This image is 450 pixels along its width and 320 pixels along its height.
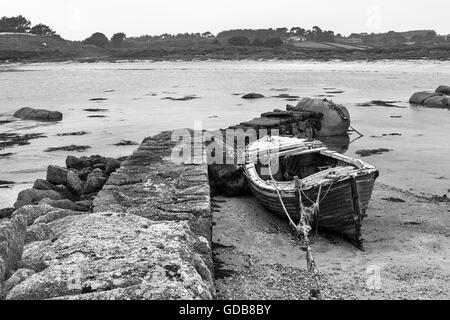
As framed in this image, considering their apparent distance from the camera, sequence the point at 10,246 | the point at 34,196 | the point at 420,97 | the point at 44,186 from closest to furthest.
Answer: the point at 10,246, the point at 34,196, the point at 44,186, the point at 420,97

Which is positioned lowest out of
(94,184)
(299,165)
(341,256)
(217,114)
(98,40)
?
(341,256)

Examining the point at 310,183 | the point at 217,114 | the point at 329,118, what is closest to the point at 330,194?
the point at 310,183

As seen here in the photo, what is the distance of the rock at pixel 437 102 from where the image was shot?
28250mm

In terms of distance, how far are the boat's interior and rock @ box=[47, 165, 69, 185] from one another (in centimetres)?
466

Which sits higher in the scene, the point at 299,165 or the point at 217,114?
the point at 299,165

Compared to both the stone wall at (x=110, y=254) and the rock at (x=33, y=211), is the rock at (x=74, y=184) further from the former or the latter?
the stone wall at (x=110, y=254)

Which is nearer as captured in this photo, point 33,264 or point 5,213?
point 33,264

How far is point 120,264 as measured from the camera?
15.1ft

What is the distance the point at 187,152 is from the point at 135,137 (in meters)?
9.18

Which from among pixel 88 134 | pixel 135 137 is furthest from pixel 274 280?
pixel 88 134

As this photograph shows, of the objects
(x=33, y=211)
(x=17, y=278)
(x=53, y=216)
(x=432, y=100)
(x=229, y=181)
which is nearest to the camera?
(x=17, y=278)

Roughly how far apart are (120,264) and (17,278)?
0.99 m

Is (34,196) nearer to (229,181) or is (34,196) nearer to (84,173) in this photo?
(84,173)
